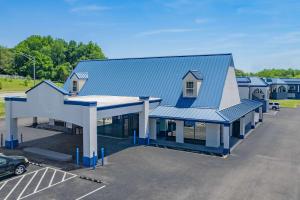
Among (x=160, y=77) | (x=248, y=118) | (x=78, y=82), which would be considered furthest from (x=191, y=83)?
(x=78, y=82)

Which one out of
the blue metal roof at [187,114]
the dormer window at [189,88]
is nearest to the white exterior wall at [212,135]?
the blue metal roof at [187,114]

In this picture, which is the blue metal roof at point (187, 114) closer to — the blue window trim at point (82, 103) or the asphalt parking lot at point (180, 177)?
the asphalt parking lot at point (180, 177)

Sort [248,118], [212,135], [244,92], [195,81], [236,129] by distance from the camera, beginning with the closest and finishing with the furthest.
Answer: [212,135] < [195,81] < [236,129] < [248,118] < [244,92]

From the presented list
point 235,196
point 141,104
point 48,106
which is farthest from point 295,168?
point 48,106

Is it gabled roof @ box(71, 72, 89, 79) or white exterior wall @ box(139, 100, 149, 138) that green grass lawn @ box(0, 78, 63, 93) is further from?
white exterior wall @ box(139, 100, 149, 138)

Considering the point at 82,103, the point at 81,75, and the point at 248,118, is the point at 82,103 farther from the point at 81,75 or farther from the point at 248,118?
the point at 248,118

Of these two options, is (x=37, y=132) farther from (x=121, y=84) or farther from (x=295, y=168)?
(x=295, y=168)

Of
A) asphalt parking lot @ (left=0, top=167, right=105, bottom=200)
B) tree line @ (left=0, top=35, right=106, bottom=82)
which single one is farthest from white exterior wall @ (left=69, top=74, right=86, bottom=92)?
tree line @ (left=0, top=35, right=106, bottom=82)
